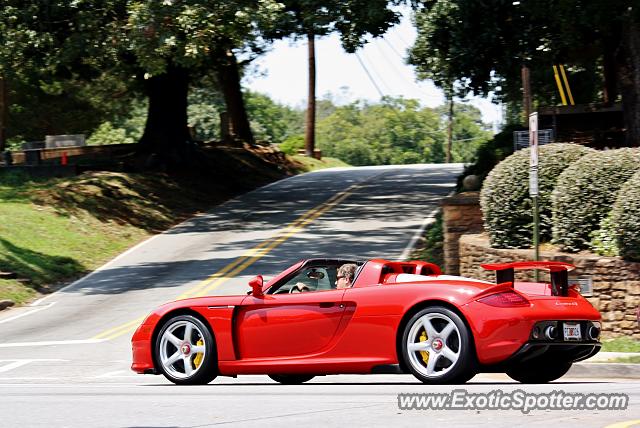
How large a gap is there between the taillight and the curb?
272 cm

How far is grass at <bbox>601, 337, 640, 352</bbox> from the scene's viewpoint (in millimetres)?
13219

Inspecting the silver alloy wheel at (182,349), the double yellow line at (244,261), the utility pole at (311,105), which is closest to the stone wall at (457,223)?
the double yellow line at (244,261)

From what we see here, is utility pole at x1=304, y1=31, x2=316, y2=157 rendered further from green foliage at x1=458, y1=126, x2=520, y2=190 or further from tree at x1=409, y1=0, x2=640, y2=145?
green foliage at x1=458, y1=126, x2=520, y2=190

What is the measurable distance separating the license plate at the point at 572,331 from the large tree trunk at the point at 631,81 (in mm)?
17165

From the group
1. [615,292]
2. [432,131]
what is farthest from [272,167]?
[432,131]

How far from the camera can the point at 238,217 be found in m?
36.3

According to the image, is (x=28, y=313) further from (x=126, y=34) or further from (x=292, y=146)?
(x=292, y=146)

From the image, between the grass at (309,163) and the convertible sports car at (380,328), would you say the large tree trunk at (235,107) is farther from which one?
the convertible sports car at (380,328)

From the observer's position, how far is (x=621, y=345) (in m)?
13.6

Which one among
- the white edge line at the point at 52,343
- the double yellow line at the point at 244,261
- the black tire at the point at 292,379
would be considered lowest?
the white edge line at the point at 52,343

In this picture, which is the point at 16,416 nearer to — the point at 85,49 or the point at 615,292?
the point at 615,292

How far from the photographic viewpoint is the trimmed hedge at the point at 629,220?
562 inches

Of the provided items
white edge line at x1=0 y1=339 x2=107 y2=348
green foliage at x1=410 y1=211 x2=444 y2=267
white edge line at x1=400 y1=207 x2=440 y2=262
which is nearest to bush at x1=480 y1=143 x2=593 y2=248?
green foliage at x1=410 y1=211 x2=444 y2=267

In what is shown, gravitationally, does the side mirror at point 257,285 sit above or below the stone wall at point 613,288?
above
